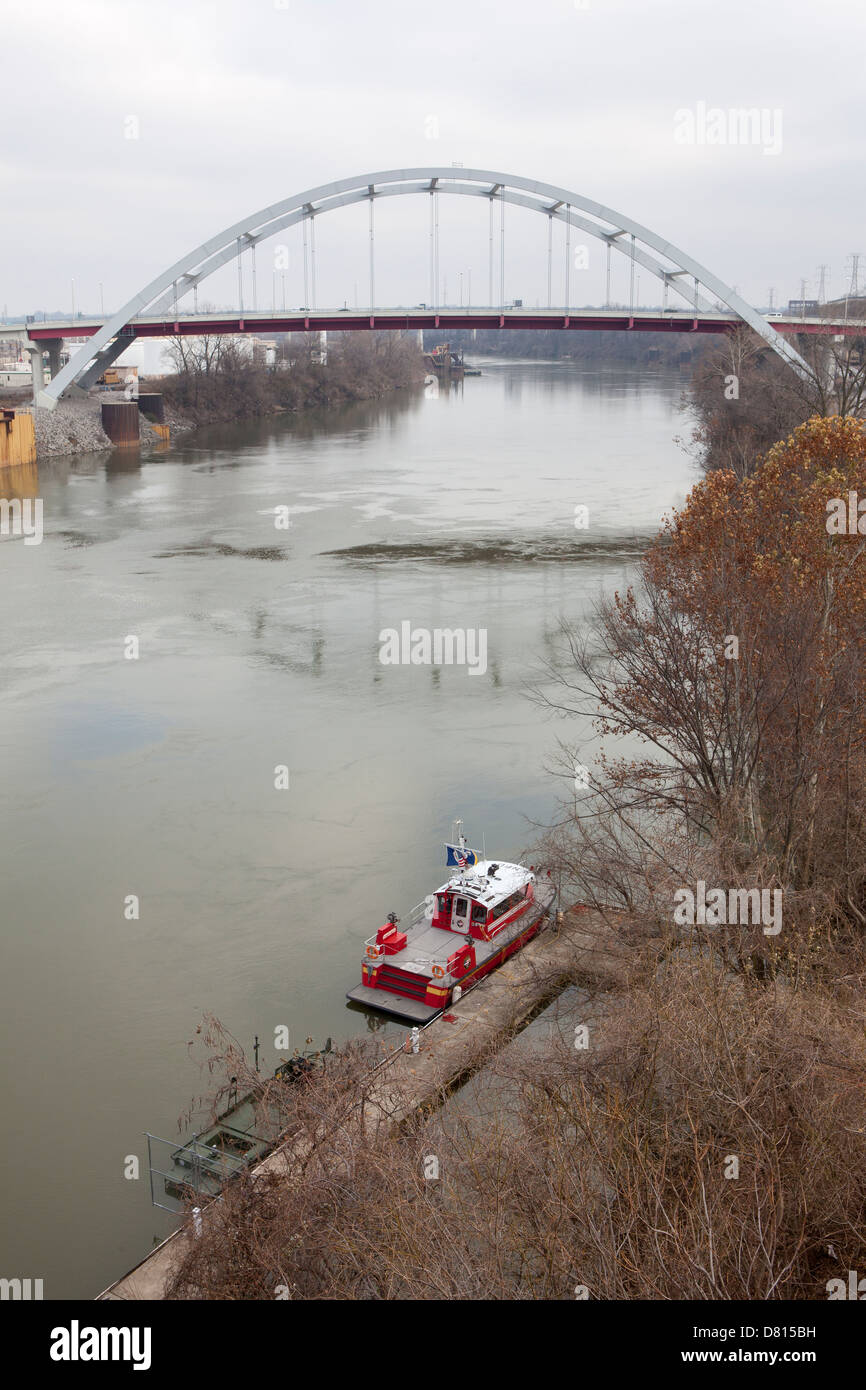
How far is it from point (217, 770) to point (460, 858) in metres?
5.62

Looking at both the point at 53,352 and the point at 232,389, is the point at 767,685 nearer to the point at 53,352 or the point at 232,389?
the point at 53,352

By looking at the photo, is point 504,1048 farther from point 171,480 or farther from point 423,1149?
point 171,480

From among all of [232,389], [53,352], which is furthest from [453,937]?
[232,389]

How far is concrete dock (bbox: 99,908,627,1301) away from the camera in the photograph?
9723 mm

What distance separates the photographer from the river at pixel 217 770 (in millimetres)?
12328

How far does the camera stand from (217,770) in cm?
1978

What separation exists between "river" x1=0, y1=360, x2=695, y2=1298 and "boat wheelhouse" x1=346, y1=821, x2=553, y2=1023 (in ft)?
1.93

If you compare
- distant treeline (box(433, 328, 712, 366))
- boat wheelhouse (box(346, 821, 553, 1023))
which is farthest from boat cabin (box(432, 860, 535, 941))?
distant treeline (box(433, 328, 712, 366))

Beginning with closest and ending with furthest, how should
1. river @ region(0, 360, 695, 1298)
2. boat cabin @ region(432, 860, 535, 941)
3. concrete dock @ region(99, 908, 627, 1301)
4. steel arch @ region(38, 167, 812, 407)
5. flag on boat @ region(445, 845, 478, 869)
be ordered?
concrete dock @ region(99, 908, 627, 1301) < river @ region(0, 360, 695, 1298) < boat cabin @ region(432, 860, 535, 941) < flag on boat @ region(445, 845, 478, 869) < steel arch @ region(38, 167, 812, 407)

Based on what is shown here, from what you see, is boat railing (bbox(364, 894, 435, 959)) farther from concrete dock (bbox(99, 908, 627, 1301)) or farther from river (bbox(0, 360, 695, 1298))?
concrete dock (bbox(99, 908, 627, 1301))

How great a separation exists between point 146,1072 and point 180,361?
77.1m
